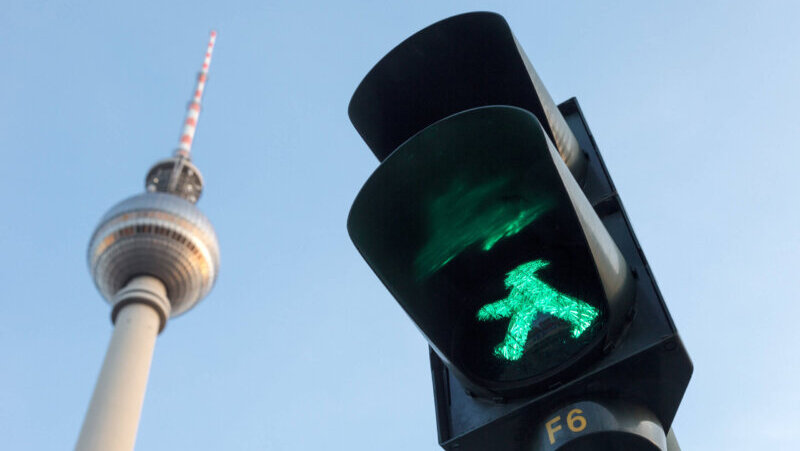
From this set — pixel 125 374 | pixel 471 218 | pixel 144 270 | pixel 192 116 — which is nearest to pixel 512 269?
pixel 471 218

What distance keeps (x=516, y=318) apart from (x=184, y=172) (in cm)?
5924

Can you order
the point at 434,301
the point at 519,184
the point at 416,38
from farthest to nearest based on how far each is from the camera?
the point at 416,38
the point at 434,301
the point at 519,184

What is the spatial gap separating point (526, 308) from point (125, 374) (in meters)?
45.9

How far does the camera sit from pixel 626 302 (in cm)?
204

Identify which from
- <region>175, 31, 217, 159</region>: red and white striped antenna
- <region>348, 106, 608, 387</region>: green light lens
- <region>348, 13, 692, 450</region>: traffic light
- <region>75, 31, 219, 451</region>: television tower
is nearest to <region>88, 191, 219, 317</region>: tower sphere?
<region>75, 31, 219, 451</region>: television tower

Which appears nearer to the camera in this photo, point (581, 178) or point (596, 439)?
point (596, 439)

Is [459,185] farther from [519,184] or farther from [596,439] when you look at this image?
[596,439]

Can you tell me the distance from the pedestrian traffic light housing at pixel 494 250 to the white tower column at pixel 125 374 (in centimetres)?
4451

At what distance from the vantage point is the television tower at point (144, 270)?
150 ft

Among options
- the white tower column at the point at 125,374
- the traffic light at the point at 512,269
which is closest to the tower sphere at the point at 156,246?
the white tower column at the point at 125,374

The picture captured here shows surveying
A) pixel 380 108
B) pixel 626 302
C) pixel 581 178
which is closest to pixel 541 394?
pixel 626 302

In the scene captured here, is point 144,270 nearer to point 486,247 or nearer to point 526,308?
point 486,247

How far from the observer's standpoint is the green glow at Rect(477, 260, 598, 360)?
2139 mm

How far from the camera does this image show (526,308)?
2.27 metres
